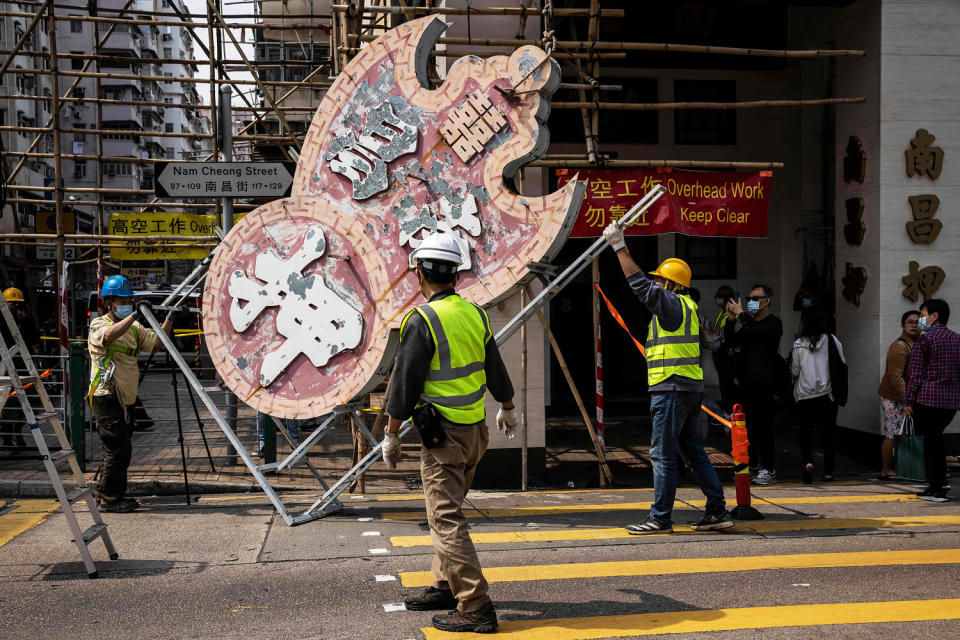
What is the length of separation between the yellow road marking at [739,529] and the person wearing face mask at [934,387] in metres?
0.70

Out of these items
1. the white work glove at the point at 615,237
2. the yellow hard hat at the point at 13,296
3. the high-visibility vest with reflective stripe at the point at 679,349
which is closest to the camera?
the white work glove at the point at 615,237

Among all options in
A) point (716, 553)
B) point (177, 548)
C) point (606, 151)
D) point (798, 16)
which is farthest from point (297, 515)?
point (798, 16)

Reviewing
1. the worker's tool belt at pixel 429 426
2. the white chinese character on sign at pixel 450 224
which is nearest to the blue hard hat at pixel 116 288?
the white chinese character on sign at pixel 450 224

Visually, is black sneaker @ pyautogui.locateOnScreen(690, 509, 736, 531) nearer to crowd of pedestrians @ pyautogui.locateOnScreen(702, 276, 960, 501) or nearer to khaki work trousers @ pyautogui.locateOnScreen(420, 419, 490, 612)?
crowd of pedestrians @ pyautogui.locateOnScreen(702, 276, 960, 501)

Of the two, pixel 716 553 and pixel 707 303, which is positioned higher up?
pixel 707 303

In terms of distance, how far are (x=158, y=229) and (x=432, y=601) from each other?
13134 millimetres

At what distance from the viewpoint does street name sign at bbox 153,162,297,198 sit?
8414 mm

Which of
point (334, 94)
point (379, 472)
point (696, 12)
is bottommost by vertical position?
point (379, 472)

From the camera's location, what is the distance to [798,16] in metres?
12.4

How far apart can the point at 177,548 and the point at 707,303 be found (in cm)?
897

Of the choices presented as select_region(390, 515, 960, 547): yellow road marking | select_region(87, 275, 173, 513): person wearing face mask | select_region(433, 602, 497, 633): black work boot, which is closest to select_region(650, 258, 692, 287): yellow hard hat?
select_region(390, 515, 960, 547): yellow road marking

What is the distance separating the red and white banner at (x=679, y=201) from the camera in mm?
9055

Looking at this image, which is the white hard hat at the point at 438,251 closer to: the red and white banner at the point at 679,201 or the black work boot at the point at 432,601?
the black work boot at the point at 432,601

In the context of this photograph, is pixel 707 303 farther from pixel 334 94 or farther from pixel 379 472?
pixel 334 94
